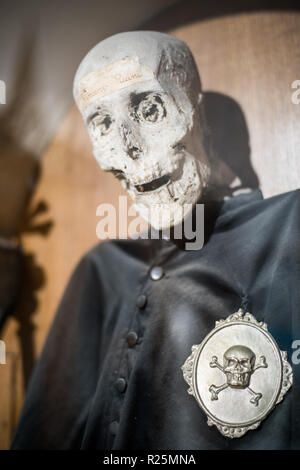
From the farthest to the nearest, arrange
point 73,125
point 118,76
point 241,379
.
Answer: point 73,125 → point 118,76 → point 241,379

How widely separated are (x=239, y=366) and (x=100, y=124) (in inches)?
19.5

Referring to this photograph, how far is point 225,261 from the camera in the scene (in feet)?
2.46

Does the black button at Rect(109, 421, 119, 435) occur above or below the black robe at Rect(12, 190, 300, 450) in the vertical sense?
Answer: below

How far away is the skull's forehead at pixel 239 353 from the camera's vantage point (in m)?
0.63

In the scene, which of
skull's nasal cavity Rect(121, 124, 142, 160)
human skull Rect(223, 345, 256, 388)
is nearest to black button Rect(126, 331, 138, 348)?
human skull Rect(223, 345, 256, 388)

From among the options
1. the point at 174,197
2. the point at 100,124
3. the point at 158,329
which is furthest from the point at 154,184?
the point at 158,329

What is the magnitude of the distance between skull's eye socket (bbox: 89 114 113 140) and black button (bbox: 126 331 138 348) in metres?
0.39

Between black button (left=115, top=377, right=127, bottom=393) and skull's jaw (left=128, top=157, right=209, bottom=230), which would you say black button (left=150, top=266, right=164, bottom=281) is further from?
black button (left=115, top=377, right=127, bottom=393)

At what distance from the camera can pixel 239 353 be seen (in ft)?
2.06

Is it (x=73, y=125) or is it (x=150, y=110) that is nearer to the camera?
(x=150, y=110)

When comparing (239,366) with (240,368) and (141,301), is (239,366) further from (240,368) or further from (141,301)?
(141,301)

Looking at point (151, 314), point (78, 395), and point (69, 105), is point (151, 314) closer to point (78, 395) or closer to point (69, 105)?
point (78, 395)

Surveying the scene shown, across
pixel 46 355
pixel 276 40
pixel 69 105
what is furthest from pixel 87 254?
pixel 276 40

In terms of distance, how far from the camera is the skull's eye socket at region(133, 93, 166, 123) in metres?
0.74
